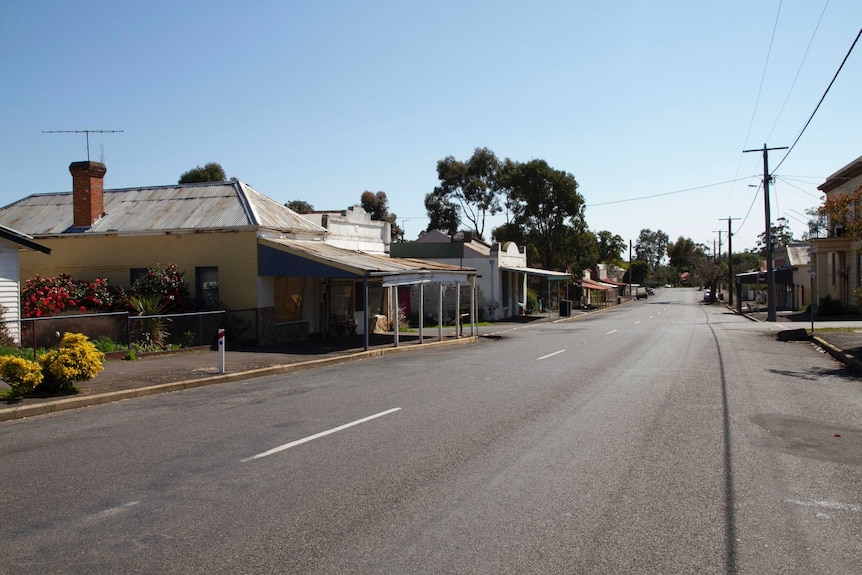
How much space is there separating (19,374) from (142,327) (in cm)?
720

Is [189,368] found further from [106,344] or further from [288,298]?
[288,298]

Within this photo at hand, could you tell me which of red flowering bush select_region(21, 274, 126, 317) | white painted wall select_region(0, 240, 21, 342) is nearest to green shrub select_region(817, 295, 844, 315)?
red flowering bush select_region(21, 274, 126, 317)

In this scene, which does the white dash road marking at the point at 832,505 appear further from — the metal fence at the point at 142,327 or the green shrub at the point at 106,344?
the green shrub at the point at 106,344

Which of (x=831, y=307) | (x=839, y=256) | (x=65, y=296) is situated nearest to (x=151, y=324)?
(x=65, y=296)

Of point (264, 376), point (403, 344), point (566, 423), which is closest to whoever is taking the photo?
point (566, 423)

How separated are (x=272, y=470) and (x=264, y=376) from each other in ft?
28.1

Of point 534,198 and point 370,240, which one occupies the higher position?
point 534,198

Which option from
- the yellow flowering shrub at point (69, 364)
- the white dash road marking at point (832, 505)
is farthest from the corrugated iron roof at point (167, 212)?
the white dash road marking at point (832, 505)

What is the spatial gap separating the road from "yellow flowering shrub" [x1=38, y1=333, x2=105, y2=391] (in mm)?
945

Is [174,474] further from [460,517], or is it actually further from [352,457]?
[460,517]

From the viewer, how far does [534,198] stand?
64.3 m

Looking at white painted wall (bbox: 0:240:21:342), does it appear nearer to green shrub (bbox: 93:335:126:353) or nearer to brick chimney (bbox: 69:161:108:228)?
green shrub (bbox: 93:335:126:353)

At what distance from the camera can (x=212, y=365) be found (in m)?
15.9

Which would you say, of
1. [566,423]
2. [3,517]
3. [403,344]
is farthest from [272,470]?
[403,344]
